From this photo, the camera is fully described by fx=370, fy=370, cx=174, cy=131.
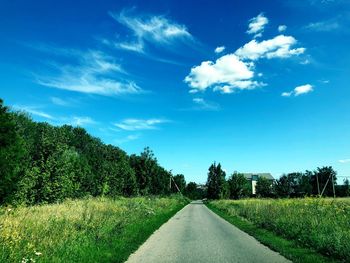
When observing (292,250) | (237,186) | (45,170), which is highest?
(237,186)

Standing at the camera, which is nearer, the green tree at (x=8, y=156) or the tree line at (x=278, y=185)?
the green tree at (x=8, y=156)

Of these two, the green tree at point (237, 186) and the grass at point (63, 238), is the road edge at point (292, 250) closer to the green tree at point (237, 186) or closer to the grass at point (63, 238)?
the grass at point (63, 238)

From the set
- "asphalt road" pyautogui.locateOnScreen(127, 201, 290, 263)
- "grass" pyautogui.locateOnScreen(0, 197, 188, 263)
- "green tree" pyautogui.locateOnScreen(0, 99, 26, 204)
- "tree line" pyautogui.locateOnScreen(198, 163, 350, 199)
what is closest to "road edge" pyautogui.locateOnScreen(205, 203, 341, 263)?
"asphalt road" pyautogui.locateOnScreen(127, 201, 290, 263)

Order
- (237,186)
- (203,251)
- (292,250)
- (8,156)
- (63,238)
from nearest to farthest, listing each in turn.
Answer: (63,238) < (292,250) < (203,251) < (8,156) < (237,186)

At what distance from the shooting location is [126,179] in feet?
218

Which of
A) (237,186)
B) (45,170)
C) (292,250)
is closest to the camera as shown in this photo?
(292,250)

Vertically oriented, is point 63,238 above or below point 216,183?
below

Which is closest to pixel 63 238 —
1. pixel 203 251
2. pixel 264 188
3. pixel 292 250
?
pixel 203 251

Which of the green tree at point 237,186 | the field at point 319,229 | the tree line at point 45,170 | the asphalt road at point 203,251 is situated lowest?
the asphalt road at point 203,251

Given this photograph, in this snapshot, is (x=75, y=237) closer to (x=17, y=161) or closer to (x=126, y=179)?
(x=17, y=161)

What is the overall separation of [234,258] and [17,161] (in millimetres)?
29737

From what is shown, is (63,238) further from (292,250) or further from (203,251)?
(292,250)

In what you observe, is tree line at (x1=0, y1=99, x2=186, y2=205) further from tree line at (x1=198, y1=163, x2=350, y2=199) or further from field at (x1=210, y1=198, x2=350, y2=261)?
tree line at (x1=198, y1=163, x2=350, y2=199)

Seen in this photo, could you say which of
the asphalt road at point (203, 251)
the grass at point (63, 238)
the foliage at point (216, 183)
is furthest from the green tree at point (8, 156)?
the foliage at point (216, 183)
